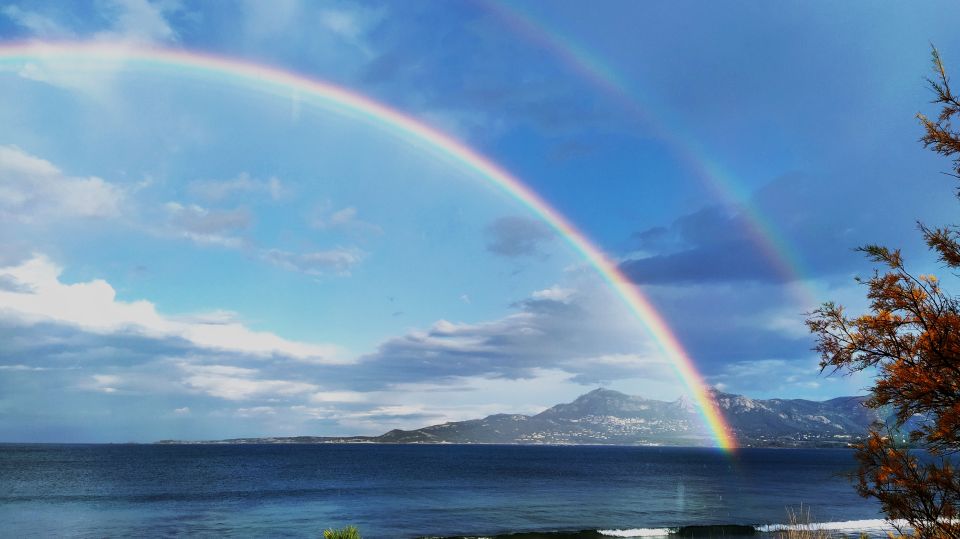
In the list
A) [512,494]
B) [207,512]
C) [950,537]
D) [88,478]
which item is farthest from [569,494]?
[88,478]

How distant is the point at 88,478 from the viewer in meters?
104

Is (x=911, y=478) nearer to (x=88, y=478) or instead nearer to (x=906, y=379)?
(x=906, y=379)

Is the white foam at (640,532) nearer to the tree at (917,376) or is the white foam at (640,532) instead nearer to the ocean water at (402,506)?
the ocean water at (402,506)

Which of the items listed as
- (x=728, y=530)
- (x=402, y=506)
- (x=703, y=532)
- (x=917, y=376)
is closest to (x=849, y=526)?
(x=728, y=530)

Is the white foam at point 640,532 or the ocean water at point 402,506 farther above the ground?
the white foam at point 640,532

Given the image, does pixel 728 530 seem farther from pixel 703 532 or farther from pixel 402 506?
pixel 402 506

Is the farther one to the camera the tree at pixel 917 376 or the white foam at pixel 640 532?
the white foam at pixel 640 532

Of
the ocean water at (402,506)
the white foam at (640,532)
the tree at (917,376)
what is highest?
the tree at (917,376)

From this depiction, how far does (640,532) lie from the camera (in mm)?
44469

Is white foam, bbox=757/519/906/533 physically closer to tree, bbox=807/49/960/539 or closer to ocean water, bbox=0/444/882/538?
ocean water, bbox=0/444/882/538

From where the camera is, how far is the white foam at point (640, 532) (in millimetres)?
43312

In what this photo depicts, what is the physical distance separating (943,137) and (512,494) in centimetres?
7126

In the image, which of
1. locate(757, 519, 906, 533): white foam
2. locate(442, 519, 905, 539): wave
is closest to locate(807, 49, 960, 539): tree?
locate(442, 519, 905, 539): wave

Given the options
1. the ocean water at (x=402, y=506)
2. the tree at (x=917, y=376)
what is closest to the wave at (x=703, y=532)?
the ocean water at (x=402, y=506)
